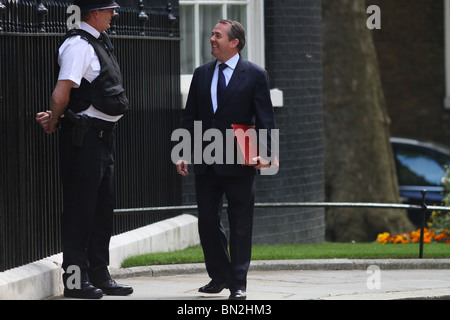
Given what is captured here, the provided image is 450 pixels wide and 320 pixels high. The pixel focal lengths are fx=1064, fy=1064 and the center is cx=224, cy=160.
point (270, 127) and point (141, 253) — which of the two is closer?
point (270, 127)

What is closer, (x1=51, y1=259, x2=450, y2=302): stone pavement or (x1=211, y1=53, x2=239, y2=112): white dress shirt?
(x1=211, y1=53, x2=239, y2=112): white dress shirt

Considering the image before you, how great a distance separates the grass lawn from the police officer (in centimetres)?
186

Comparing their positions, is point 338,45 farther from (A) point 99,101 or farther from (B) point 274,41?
(A) point 99,101

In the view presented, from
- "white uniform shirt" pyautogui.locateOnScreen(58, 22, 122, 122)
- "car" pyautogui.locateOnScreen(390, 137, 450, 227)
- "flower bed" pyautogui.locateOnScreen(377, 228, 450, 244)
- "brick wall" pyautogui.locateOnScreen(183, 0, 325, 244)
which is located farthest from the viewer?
"car" pyautogui.locateOnScreen(390, 137, 450, 227)

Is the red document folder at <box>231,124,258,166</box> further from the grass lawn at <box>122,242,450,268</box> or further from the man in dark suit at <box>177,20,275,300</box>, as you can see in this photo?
the grass lawn at <box>122,242,450,268</box>

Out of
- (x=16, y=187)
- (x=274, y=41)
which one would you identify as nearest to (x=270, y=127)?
(x=16, y=187)

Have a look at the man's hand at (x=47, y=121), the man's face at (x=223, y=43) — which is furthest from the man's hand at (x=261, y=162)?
the man's hand at (x=47, y=121)

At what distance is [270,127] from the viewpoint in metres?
7.37

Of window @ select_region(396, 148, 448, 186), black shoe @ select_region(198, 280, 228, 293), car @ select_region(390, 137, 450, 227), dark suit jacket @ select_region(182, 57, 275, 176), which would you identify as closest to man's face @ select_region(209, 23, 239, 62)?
dark suit jacket @ select_region(182, 57, 275, 176)

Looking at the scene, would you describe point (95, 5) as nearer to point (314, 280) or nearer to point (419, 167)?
point (314, 280)

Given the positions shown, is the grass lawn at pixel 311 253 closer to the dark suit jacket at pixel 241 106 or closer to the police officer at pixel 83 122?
the police officer at pixel 83 122

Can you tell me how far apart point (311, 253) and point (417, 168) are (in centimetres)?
672

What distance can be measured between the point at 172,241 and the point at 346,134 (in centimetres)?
606

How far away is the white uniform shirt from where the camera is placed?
7062 mm
